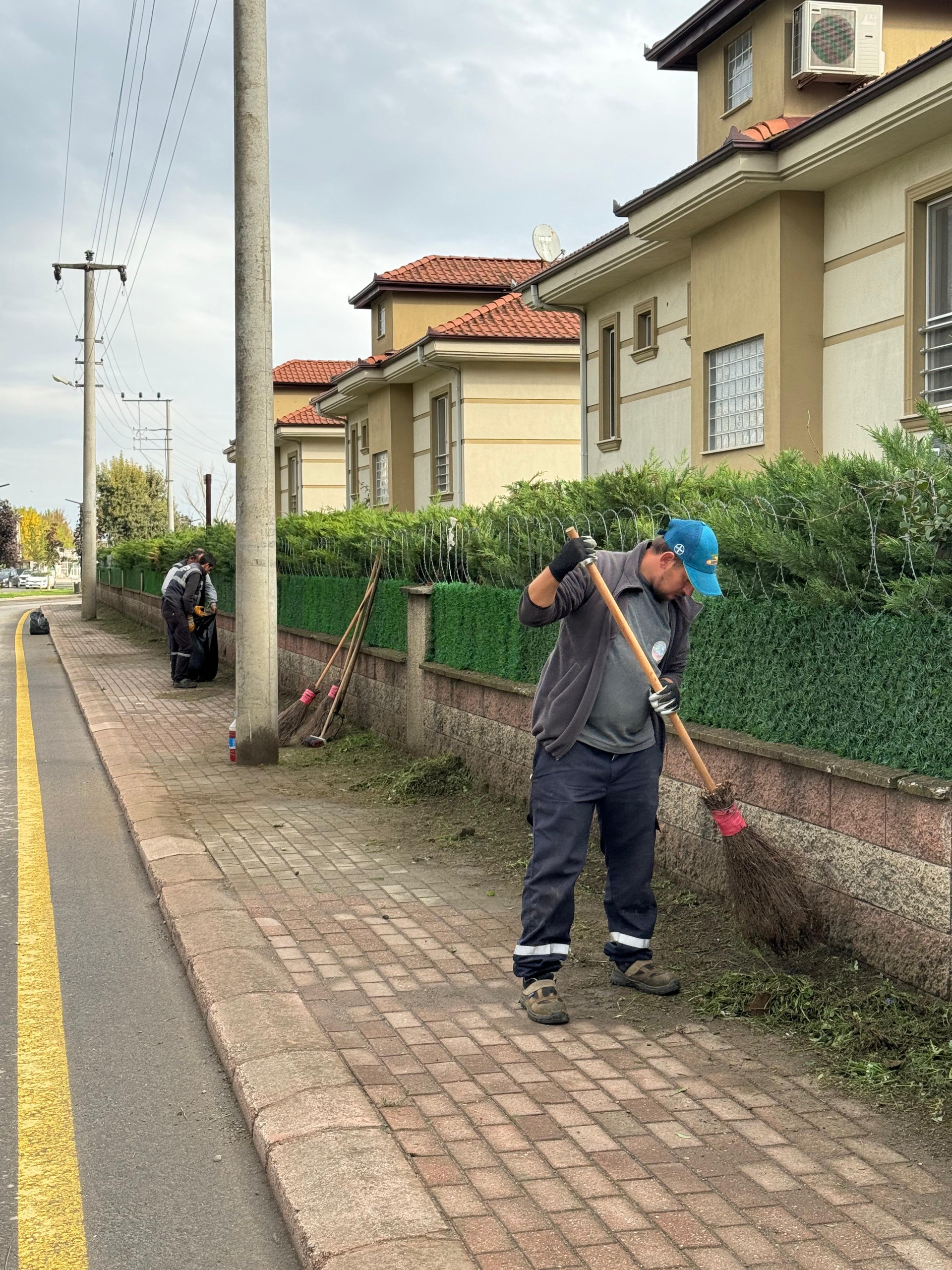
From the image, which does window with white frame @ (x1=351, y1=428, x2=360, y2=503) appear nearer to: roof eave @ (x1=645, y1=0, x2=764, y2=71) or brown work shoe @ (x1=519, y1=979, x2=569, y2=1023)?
roof eave @ (x1=645, y1=0, x2=764, y2=71)

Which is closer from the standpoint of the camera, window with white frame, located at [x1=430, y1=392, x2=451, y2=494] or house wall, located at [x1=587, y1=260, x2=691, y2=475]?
house wall, located at [x1=587, y1=260, x2=691, y2=475]

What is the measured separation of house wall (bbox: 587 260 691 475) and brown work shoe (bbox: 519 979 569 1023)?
38.2ft

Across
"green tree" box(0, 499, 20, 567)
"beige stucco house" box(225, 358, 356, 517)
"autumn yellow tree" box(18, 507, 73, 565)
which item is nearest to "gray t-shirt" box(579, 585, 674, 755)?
"beige stucco house" box(225, 358, 356, 517)

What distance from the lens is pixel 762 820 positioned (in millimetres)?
Result: 5961

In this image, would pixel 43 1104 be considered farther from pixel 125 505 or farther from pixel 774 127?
pixel 125 505

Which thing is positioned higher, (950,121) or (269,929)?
(950,121)

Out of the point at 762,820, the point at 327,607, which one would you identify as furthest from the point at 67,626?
the point at 762,820

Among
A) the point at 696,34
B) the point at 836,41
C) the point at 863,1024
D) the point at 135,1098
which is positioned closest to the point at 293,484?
the point at 696,34

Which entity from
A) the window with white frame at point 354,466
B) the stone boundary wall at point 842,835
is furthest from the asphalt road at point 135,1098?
the window with white frame at point 354,466

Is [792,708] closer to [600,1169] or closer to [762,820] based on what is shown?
[762,820]

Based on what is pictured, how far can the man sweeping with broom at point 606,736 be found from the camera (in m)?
5.10

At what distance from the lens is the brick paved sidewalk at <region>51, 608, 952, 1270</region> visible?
3.36m

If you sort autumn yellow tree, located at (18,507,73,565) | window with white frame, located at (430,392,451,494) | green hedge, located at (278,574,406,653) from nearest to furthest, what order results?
green hedge, located at (278,574,406,653) → window with white frame, located at (430,392,451,494) → autumn yellow tree, located at (18,507,73,565)

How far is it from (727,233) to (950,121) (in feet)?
11.8
